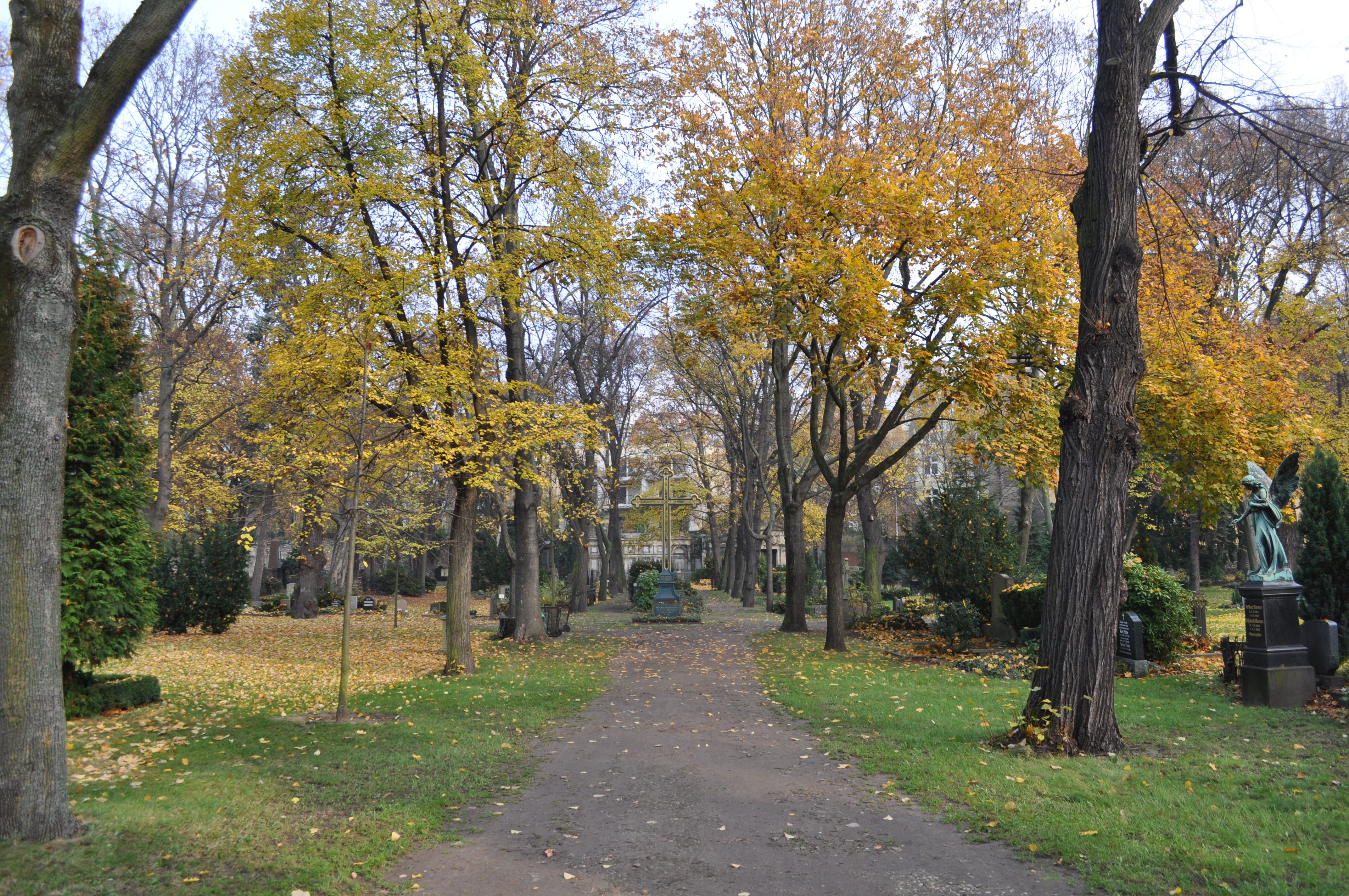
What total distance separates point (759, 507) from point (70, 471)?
27.8 m

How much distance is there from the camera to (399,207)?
12.2 meters

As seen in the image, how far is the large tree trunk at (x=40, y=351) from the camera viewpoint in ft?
14.7

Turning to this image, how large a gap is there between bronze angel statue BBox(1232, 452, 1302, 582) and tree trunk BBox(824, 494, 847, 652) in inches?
276

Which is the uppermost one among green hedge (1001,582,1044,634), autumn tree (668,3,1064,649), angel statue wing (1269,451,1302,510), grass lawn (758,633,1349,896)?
autumn tree (668,3,1064,649)

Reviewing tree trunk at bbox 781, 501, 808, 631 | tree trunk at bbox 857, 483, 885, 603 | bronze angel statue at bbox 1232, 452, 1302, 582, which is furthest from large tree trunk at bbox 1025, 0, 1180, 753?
tree trunk at bbox 857, 483, 885, 603

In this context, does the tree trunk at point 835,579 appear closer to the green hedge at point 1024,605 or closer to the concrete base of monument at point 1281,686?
the green hedge at point 1024,605

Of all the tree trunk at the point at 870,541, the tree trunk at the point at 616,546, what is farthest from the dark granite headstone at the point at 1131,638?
the tree trunk at the point at 616,546

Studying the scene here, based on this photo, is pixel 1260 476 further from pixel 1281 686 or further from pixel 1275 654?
pixel 1281 686

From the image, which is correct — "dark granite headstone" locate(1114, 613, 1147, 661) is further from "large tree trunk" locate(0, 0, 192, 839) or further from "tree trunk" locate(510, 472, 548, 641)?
"large tree trunk" locate(0, 0, 192, 839)

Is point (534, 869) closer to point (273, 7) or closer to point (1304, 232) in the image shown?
point (273, 7)

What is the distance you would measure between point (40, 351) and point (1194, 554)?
3770cm

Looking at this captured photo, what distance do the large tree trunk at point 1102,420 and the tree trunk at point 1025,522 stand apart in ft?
50.4

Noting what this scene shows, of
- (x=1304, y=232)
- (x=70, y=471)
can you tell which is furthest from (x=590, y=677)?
(x=1304, y=232)

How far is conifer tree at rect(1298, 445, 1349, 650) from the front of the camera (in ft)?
37.5
